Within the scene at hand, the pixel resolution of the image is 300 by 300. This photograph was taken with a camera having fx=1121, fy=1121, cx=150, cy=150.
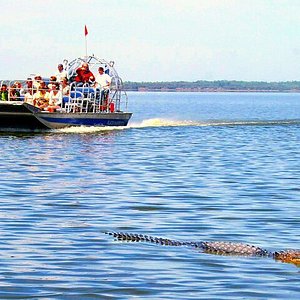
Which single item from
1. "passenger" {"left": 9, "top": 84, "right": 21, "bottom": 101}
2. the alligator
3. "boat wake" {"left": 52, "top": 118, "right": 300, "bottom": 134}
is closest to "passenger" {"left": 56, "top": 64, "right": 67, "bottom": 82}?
"passenger" {"left": 9, "top": 84, "right": 21, "bottom": 101}

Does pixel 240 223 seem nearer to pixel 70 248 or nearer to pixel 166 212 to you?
pixel 166 212

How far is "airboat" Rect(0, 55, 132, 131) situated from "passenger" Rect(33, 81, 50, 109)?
1.47 ft

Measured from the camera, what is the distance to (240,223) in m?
17.7

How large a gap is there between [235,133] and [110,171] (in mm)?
20278

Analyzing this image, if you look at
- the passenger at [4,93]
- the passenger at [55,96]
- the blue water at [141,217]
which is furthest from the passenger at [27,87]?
the blue water at [141,217]

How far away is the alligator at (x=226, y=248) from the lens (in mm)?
14031

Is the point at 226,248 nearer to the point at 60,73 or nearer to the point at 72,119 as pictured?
the point at 72,119

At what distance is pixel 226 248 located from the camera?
14.6 meters

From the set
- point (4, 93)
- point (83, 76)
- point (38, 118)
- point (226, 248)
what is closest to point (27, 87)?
point (4, 93)

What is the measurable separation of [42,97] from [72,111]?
1232 mm

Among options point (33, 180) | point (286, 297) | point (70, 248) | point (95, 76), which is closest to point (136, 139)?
point (95, 76)

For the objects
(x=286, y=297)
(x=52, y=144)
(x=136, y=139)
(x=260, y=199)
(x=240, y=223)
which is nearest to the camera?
(x=286, y=297)

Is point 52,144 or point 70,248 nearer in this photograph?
point 70,248

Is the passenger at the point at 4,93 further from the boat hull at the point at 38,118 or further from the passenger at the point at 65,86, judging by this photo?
the passenger at the point at 65,86
